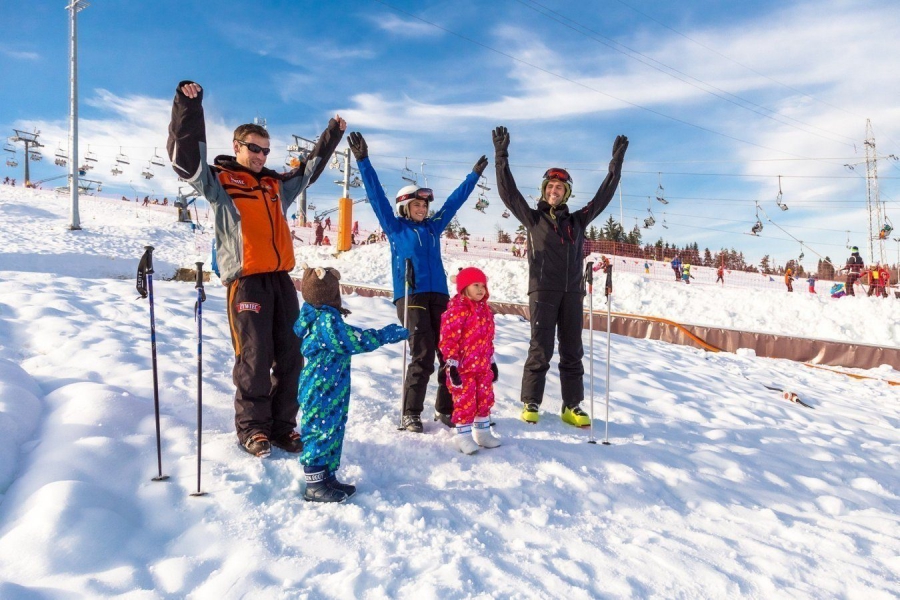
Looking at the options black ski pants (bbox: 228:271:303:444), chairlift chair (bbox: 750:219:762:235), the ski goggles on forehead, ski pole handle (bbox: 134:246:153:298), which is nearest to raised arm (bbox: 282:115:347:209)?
black ski pants (bbox: 228:271:303:444)

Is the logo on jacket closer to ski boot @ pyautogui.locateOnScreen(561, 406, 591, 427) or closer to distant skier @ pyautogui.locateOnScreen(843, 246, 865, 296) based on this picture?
ski boot @ pyautogui.locateOnScreen(561, 406, 591, 427)

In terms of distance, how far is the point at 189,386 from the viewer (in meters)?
3.99

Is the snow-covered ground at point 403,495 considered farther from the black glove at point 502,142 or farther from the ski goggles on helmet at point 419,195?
the black glove at point 502,142

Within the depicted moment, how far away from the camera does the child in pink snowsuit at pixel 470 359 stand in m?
3.73

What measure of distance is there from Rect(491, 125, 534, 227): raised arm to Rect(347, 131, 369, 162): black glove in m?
1.16

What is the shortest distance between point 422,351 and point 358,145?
1.61m

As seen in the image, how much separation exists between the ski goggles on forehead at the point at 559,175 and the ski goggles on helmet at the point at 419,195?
1096 mm

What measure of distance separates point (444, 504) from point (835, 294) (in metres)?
22.2

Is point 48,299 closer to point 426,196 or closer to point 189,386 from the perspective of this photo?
point 189,386

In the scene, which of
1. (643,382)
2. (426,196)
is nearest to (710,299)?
(643,382)

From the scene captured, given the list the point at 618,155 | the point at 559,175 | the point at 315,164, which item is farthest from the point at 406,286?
the point at 618,155

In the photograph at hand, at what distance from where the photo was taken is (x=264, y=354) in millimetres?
3234

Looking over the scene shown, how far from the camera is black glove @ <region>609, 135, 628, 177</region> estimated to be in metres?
4.84

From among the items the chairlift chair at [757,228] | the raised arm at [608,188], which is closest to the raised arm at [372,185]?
the raised arm at [608,188]
